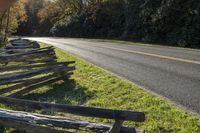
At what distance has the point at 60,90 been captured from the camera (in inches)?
311

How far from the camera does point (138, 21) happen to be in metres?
34.4

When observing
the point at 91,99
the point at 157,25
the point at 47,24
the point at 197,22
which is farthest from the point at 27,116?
the point at 47,24

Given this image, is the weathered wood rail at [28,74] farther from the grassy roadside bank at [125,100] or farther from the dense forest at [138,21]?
the dense forest at [138,21]

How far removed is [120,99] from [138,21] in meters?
28.8

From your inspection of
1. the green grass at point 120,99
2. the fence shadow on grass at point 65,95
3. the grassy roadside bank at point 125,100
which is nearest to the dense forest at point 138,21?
the grassy roadside bank at point 125,100

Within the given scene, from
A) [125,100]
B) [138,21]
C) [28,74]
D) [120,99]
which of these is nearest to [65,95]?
[28,74]

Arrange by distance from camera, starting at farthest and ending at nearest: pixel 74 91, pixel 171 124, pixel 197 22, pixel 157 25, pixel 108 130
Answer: pixel 157 25 < pixel 197 22 < pixel 74 91 < pixel 171 124 < pixel 108 130

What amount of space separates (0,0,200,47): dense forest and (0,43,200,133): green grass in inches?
712

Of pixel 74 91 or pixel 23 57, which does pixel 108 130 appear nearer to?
pixel 74 91

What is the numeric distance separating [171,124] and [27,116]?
2348mm

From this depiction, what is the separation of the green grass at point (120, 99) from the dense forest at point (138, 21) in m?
18.1

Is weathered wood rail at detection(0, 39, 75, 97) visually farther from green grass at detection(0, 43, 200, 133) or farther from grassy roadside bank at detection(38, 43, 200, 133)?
grassy roadside bank at detection(38, 43, 200, 133)

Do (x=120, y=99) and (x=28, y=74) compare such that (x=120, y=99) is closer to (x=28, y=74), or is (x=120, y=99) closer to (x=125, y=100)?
(x=125, y=100)

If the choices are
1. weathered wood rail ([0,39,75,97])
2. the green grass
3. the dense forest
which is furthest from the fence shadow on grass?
the dense forest
